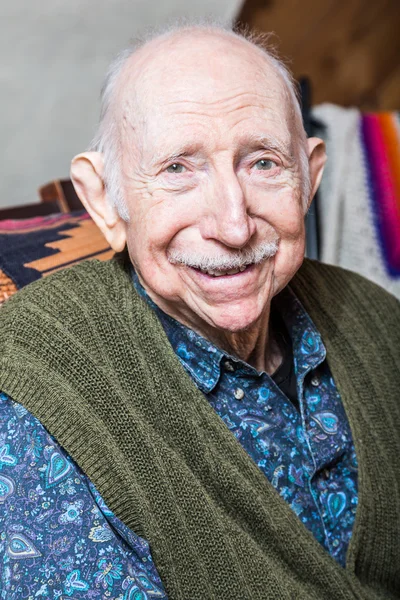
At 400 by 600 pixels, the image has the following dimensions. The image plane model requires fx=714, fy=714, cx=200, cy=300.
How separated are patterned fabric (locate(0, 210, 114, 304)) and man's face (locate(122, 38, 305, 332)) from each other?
253mm

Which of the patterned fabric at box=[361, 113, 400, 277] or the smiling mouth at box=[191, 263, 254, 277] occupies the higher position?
the smiling mouth at box=[191, 263, 254, 277]

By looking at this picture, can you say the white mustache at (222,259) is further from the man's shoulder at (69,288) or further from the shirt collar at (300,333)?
the shirt collar at (300,333)

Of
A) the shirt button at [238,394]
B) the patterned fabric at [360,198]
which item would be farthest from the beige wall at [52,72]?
the shirt button at [238,394]

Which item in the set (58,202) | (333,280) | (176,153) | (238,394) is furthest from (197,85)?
(58,202)

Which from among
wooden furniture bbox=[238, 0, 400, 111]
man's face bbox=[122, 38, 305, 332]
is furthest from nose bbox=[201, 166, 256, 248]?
wooden furniture bbox=[238, 0, 400, 111]

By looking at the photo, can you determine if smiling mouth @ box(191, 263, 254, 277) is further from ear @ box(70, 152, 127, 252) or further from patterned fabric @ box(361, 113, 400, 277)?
patterned fabric @ box(361, 113, 400, 277)

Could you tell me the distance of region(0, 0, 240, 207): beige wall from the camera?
202 centimetres

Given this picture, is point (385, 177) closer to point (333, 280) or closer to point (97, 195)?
point (333, 280)

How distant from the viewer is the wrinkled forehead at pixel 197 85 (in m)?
1.01

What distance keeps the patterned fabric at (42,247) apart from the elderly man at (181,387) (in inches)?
5.0

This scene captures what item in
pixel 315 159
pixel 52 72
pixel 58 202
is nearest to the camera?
pixel 315 159

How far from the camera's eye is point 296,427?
1.18 m

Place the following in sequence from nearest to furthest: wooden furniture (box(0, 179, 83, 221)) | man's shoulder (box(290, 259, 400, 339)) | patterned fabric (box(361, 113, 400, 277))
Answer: man's shoulder (box(290, 259, 400, 339)) < wooden furniture (box(0, 179, 83, 221)) < patterned fabric (box(361, 113, 400, 277))

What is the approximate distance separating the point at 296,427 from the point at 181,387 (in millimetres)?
232
